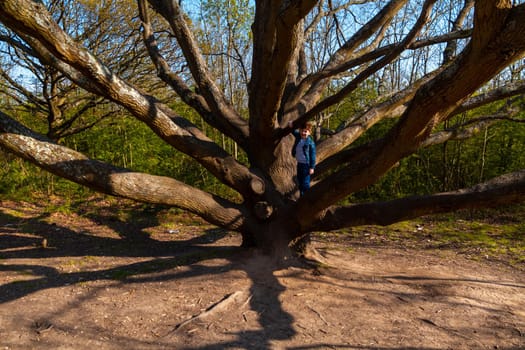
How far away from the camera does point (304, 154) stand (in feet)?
16.3

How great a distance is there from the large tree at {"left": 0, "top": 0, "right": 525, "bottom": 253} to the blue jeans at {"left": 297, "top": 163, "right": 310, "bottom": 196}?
0.11 m

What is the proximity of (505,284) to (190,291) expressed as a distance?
3.67 m

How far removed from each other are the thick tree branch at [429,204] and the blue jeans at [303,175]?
28.9 inches

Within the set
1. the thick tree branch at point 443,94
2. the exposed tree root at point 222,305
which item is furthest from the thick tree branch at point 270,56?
the exposed tree root at point 222,305

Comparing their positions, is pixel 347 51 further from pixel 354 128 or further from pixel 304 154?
pixel 304 154

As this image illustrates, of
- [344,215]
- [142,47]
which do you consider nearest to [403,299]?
[344,215]

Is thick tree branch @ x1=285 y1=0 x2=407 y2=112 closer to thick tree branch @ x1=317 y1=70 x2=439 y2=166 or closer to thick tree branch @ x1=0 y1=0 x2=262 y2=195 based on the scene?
thick tree branch @ x1=317 y1=70 x2=439 y2=166

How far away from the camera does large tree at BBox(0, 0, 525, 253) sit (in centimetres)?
259

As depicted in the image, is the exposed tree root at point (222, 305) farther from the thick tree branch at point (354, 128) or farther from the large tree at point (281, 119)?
the thick tree branch at point (354, 128)

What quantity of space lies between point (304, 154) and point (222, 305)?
2279 millimetres

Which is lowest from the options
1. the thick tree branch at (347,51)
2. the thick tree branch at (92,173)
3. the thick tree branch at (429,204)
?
the thick tree branch at (429,204)

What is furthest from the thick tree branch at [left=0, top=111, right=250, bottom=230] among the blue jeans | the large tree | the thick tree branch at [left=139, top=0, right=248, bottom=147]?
the blue jeans

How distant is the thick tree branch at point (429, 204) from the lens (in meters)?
3.35

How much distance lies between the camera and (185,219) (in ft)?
29.4
